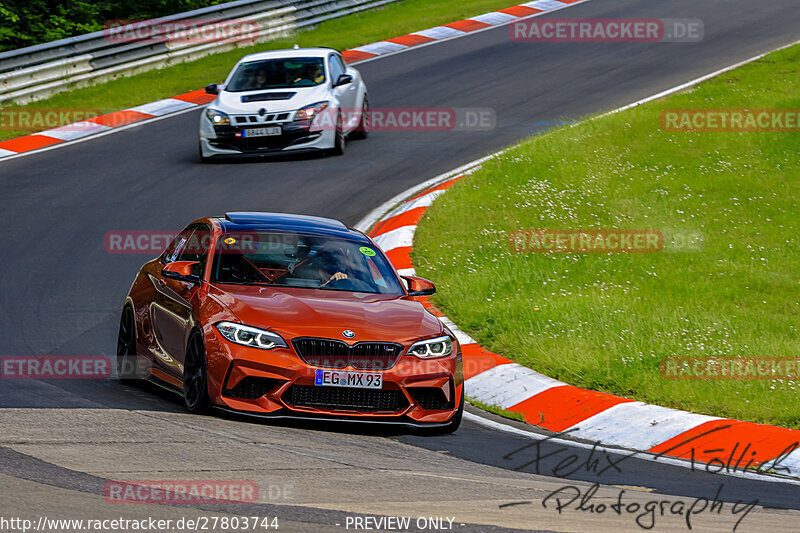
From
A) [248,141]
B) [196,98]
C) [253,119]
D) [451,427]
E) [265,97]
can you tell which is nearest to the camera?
[451,427]

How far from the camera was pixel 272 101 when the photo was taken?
18172 millimetres

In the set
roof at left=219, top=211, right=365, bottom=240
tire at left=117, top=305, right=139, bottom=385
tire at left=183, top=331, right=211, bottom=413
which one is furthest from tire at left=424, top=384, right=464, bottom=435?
tire at left=117, top=305, right=139, bottom=385

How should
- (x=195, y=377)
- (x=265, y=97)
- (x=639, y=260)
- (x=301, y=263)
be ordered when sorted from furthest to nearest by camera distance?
(x=265, y=97) → (x=639, y=260) → (x=301, y=263) → (x=195, y=377)

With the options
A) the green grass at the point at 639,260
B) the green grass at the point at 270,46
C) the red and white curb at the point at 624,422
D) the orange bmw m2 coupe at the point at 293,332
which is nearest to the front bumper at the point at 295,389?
the orange bmw m2 coupe at the point at 293,332

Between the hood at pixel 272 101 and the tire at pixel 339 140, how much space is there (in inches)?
15.9

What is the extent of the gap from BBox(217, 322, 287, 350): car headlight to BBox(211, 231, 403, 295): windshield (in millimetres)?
1001

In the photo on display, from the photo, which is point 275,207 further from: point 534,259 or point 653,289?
point 653,289

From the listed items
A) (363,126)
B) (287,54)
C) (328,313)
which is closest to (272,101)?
(287,54)

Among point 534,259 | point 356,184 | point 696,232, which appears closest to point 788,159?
point 696,232

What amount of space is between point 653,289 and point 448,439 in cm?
427

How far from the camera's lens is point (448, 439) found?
830 centimetres

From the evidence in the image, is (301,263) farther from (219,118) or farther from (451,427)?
(219,118)

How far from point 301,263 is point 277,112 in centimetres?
914

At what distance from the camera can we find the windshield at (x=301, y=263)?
9.11m
